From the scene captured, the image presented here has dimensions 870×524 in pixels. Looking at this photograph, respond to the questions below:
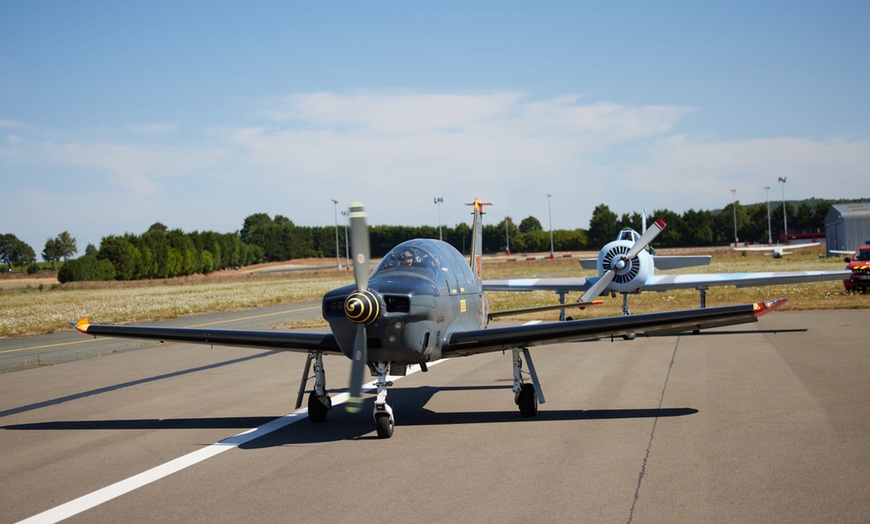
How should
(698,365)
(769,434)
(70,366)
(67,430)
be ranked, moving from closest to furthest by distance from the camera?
(769,434) < (67,430) < (698,365) < (70,366)

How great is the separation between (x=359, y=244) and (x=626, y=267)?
14407mm

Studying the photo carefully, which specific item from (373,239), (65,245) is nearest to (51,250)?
(65,245)

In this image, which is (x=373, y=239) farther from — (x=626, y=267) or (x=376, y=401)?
(x=376, y=401)

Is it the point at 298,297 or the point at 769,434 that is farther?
the point at 298,297

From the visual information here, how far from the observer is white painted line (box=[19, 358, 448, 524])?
6.50 m

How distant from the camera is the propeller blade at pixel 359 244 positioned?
8.91 meters

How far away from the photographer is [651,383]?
12.4 m

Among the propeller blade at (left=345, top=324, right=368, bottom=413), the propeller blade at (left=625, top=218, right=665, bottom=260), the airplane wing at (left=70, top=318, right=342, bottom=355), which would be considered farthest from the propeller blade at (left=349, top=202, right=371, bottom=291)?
the propeller blade at (left=625, top=218, right=665, bottom=260)

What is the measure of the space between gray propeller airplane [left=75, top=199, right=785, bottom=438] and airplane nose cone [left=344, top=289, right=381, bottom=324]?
11 mm

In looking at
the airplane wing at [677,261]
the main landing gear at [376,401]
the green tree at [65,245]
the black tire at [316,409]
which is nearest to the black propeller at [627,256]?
the airplane wing at [677,261]

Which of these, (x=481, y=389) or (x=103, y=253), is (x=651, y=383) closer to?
(x=481, y=389)

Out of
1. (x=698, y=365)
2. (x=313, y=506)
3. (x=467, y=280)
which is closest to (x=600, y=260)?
(x=698, y=365)

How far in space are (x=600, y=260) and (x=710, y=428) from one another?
13954 mm

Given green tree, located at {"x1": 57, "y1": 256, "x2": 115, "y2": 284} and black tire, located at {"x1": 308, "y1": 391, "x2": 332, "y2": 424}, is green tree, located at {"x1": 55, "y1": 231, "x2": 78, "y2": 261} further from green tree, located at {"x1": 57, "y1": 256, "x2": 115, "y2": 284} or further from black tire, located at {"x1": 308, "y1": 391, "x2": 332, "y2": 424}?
black tire, located at {"x1": 308, "y1": 391, "x2": 332, "y2": 424}
